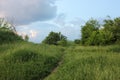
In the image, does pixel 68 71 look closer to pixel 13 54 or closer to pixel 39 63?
pixel 39 63

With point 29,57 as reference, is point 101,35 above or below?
above

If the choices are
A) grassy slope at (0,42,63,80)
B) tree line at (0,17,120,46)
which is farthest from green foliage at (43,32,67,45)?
grassy slope at (0,42,63,80)

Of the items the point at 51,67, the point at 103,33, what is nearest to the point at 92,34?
the point at 103,33

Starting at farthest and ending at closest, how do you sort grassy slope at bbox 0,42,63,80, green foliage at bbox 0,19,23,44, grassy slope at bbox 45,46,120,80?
1. green foliage at bbox 0,19,23,44
2. grassy slope at bbox 0,42,63,80
3. grassy slope at bbox 45,46,120,80

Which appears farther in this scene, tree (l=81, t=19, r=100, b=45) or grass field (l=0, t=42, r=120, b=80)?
tree (l=81, t=19, r=100, b=45)

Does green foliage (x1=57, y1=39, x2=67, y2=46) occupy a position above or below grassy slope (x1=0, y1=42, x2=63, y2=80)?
above

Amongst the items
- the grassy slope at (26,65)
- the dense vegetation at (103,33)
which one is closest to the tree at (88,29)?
the dense vegetation at (103,33)

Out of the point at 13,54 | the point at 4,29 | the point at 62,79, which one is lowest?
the point at 62,79

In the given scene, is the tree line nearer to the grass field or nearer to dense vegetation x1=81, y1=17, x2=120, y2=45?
dense vegetation x1=81, y1=17, x2=120, y2=45

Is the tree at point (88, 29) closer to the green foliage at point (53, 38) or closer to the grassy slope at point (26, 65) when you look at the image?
the green foliage at point (53, 38)

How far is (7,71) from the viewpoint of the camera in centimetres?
1634

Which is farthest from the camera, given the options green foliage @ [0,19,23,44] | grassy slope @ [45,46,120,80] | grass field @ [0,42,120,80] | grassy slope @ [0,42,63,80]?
green foliage @ [0,19,23,44]

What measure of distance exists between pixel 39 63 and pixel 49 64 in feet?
2.42

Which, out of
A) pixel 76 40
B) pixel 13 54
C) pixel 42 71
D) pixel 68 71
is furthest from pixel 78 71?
pixel 76 40
